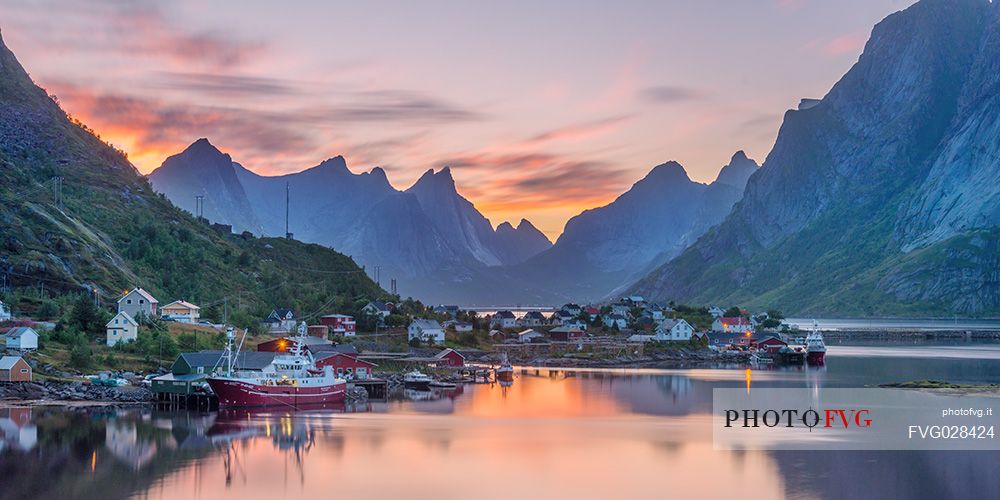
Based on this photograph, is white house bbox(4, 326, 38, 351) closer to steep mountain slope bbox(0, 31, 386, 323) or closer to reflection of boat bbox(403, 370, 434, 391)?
steep mountain slope bbox(0, 31, 386, 323)

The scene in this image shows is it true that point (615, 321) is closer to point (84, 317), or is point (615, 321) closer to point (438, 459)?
point (84, 317)

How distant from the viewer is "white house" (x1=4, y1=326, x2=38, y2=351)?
77438mm

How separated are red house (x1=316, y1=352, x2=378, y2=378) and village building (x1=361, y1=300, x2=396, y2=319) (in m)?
39.0

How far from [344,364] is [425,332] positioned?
32.7 metres

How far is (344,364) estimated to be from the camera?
92312mm

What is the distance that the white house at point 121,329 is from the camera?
87000 mm

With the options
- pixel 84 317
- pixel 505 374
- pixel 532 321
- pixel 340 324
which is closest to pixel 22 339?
pixel 84 317

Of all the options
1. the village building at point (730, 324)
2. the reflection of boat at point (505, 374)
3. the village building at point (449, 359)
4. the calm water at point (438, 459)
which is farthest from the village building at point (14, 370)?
the village building at point (730, 324)

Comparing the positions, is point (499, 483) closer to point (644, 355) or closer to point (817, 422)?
point (817, 422)

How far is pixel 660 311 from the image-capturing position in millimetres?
193250

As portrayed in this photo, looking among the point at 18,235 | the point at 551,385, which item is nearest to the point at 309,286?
the point at 18,235

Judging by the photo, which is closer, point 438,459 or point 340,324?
point 438,459

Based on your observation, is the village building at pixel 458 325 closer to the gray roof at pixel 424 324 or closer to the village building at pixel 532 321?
the gray roof at pixel 424 324

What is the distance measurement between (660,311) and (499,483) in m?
150
